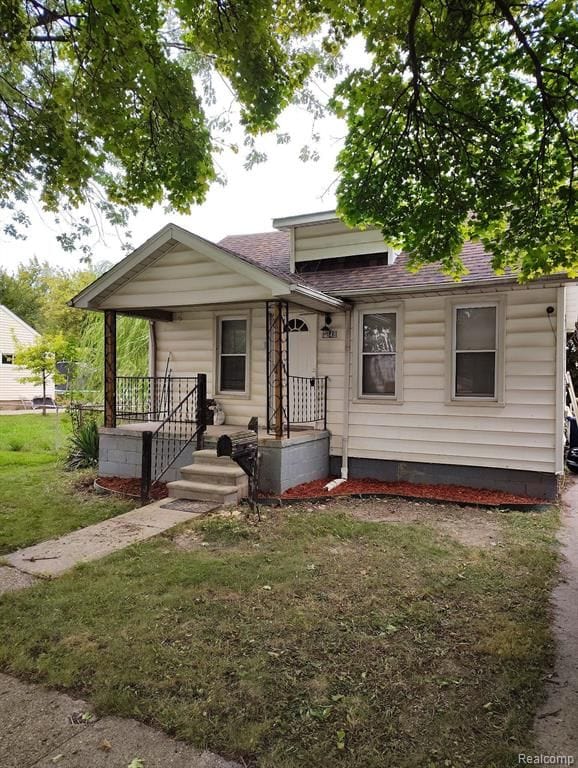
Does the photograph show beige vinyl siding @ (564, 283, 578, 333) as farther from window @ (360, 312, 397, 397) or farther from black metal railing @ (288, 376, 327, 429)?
black metal railing @ (288, 376, 327, 429)

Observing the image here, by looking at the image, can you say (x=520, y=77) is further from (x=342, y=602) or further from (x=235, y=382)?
(x=235, y=382)

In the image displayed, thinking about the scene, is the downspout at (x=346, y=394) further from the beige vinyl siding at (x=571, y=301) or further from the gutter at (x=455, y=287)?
the beige vinyl siding at (x=571, y=301)

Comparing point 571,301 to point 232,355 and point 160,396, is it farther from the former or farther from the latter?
point 160,396

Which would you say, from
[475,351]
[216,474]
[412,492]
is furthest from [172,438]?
[475,351]

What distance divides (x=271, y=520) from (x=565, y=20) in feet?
18.0

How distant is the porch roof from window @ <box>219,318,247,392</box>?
1.84 m

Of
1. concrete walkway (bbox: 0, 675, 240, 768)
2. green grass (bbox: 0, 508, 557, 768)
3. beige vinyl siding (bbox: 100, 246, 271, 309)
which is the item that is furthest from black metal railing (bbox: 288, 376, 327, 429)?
concrete walkway (bbox: 0, 675, 240, 768)

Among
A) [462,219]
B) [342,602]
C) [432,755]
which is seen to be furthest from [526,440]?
[432,755]

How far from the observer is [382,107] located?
14.6 ft

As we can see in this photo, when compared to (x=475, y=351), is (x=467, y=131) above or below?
above

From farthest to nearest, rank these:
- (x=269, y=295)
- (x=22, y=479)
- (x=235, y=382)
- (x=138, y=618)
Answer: (x=235, y=382)
(x=22, y=479)
(x=269, y=295)
(x=138, y=618)

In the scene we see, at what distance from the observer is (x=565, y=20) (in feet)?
11.8

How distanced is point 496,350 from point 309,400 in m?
3.15

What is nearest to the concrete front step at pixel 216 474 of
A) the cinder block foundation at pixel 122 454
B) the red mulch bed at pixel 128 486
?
the red mulch bed at pixel 128 486
